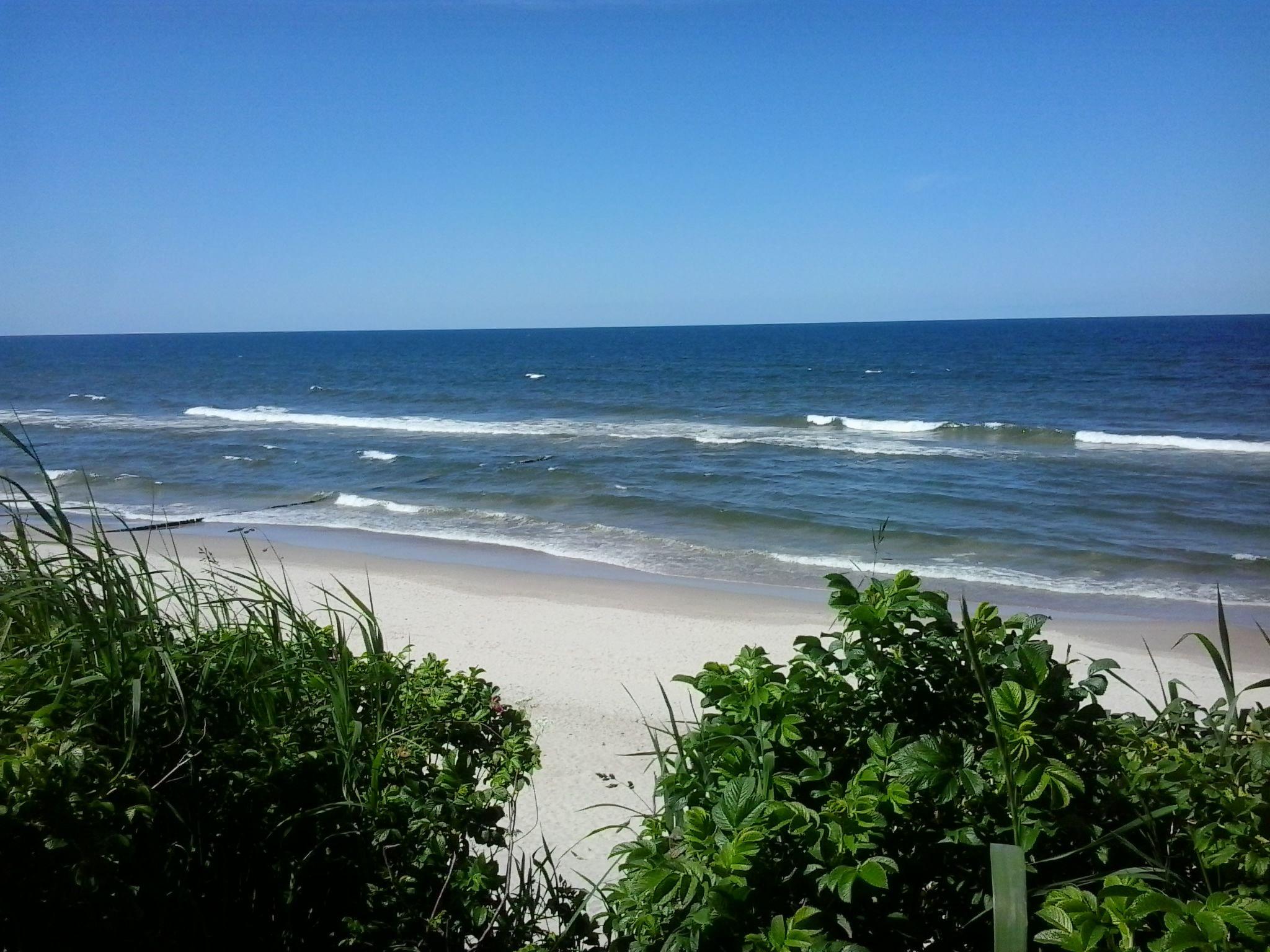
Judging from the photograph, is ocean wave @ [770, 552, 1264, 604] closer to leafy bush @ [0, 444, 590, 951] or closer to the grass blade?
leafy bush @ [0, 444, 590, 951]

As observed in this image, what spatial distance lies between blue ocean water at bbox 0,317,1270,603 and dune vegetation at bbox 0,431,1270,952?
11414 millimetres

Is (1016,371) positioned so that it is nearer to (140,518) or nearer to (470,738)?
(140,518)

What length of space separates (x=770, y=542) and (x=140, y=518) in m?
11.6

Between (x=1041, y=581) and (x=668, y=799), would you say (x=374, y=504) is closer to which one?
(x=1041, y=581)

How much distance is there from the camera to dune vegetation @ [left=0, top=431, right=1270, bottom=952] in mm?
1492

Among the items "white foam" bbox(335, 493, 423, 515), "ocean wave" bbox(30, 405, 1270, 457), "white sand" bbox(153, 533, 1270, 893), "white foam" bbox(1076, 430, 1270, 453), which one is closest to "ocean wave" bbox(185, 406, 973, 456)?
"ocean wave" bbox(30, 405, 1270, 457)

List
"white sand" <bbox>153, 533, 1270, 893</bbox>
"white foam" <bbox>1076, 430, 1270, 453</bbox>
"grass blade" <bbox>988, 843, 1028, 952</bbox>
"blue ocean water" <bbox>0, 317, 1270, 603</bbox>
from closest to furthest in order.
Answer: "grass blade" <bbox>988, 843, 1028, 952</bbox>
"white sand" <bbox>153, 533, 1270, 893</bbox>
"blue ocean water" <bbox>0, 317, 1270, 603</bbox>
"white foam" <bbox>1076, 430, 1270, 453</bbox>

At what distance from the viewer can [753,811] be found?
4.98 ft

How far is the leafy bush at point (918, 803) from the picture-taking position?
57.7 inches

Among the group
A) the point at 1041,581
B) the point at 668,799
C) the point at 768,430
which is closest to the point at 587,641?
the point at 1041,581

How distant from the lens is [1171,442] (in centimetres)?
2638

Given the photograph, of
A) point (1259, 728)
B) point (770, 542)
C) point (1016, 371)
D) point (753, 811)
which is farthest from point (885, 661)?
point (1016, 371)

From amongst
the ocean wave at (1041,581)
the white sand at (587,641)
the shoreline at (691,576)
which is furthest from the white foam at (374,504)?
the ocean wave at (1041,581)

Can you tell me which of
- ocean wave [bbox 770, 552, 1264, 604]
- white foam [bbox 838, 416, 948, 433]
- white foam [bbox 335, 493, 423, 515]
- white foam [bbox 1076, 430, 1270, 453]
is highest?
white foam [bbox 838, 416, 948, 433]
